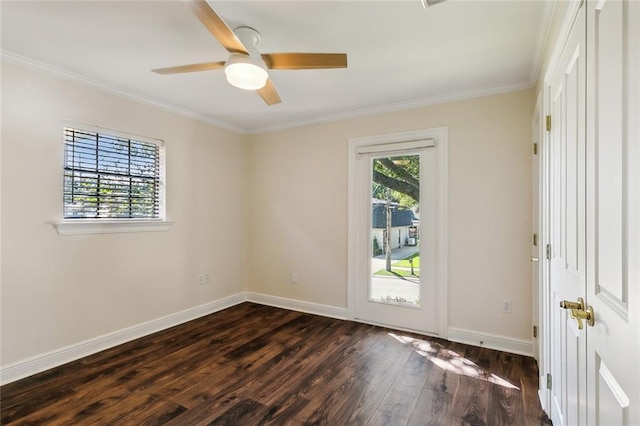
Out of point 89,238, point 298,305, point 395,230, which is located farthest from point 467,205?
point 89,238

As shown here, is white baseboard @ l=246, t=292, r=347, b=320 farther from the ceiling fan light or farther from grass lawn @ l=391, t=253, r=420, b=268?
the ceiling fan light

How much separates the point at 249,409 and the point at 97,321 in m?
1.80

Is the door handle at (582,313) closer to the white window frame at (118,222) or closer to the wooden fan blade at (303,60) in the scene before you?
the wooden fan blade at (303,60)

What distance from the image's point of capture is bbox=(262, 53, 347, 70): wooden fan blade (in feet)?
6.00

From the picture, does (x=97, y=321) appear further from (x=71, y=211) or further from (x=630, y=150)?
(x=630, y=150)

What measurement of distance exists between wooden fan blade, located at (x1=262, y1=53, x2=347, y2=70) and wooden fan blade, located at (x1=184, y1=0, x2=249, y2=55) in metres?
0.19

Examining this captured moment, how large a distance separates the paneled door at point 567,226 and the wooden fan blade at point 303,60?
1.11 metres

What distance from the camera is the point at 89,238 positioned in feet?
9.09

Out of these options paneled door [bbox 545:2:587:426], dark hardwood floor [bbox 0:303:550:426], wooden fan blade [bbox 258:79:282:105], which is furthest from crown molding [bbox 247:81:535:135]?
dark hardwood floor [bbox 0:303:550:426]

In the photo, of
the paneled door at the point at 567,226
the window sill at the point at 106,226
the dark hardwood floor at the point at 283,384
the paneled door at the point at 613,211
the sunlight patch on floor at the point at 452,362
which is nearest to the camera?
the paneled door at the point at 613,211

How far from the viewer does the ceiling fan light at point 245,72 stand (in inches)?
72.1

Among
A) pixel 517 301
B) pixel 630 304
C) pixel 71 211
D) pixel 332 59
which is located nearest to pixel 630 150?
pixel 630 304

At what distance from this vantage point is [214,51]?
2260mm

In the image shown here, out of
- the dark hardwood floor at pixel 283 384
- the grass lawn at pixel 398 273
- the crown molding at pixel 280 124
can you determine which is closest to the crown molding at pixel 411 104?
the crown molding at pixel 280 124
